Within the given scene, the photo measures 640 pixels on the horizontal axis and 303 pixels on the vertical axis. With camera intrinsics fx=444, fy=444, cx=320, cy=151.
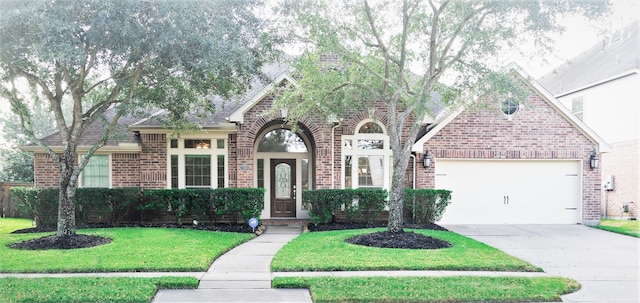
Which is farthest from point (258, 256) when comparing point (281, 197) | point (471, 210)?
point (471, 210)

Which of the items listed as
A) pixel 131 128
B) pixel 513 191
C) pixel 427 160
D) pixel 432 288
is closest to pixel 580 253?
pixel 432 288

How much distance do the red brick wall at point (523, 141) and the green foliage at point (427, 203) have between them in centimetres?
66

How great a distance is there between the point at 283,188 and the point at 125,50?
7.23 m

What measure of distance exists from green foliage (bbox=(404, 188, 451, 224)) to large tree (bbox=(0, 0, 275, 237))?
5.87m

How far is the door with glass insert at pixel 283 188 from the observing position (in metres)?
14.9

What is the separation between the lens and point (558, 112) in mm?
13648

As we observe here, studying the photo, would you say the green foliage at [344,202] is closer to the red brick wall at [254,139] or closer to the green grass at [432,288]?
the red brick wall at [254,139]

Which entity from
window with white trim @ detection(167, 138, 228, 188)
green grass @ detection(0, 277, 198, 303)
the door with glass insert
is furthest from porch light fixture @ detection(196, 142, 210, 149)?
green grass @ detection(0, 277, 198, 303)

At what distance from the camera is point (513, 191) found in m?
14.0

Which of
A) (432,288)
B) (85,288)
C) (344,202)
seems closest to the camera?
(85,288)

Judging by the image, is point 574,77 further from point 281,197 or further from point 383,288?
point 383,288

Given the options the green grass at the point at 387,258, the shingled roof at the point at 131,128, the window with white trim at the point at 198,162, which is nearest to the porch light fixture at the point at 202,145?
the window with white trim at the point at 198,162

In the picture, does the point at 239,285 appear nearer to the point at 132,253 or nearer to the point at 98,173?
the point at 132,253

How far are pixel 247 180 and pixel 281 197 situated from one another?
6.63 ft
